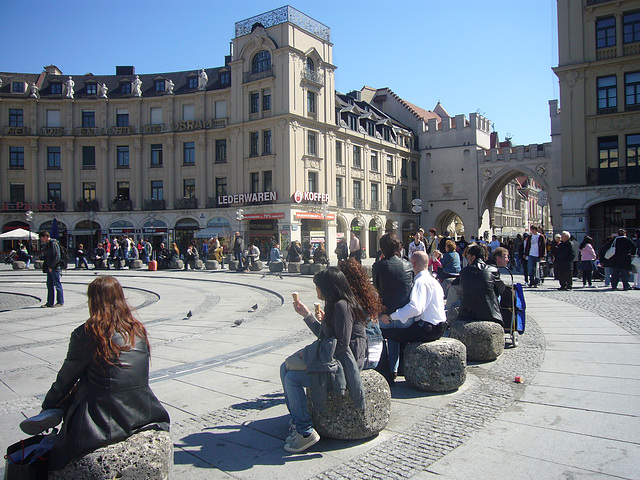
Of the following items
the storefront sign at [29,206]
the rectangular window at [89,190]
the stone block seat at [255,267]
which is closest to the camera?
the stone block seat at [255,267]

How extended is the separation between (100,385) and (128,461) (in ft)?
1.60

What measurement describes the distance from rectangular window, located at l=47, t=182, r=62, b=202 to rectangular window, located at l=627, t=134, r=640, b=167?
142ft

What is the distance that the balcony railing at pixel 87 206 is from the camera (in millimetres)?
43625

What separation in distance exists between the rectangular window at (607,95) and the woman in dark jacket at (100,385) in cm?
3187

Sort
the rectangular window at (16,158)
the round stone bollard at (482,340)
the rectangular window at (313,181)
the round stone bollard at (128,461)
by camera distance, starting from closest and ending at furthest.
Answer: the round stone bollard at (128,461)
the round stone bollard at (482,340)
the rectangular window at (313,181)
the rectangular window at (16,158)

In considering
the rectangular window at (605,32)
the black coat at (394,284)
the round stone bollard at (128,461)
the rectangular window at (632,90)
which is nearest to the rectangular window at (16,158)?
the rectangular window at (605,32)

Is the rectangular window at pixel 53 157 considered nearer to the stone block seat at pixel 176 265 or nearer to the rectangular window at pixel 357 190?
the stone block seat at pixel 176 265

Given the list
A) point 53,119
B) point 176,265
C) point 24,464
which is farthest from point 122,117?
point 24,464

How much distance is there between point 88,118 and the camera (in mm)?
44875

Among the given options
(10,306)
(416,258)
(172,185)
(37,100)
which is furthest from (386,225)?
(416,258)

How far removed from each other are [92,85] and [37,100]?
4796 mm

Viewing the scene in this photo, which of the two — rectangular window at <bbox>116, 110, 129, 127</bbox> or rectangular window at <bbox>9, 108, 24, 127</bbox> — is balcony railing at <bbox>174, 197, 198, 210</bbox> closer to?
rectangular window at <bbox>116, 110, 129, 127</bbox>

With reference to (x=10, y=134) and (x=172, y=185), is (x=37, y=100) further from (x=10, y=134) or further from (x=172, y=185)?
(x=172, y=185)

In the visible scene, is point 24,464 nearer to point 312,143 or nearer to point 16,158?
point 312,143
